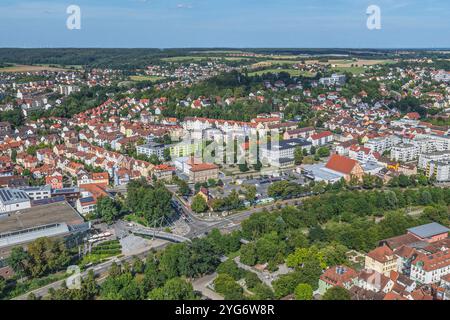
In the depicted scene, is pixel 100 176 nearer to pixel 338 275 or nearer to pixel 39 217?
pixel 39 217

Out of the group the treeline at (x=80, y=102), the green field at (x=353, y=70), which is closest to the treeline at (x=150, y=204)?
the treeline at (x=80, y=102)

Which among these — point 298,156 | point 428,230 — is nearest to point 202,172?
point 298,156

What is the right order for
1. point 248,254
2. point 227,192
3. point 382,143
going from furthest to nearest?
point 382,143 < point 227,192 < point 248,254

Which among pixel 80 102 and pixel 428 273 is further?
pixel 80 102

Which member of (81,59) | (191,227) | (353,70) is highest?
(81,59)

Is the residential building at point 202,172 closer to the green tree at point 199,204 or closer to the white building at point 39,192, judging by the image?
the green tree at point 199,204
